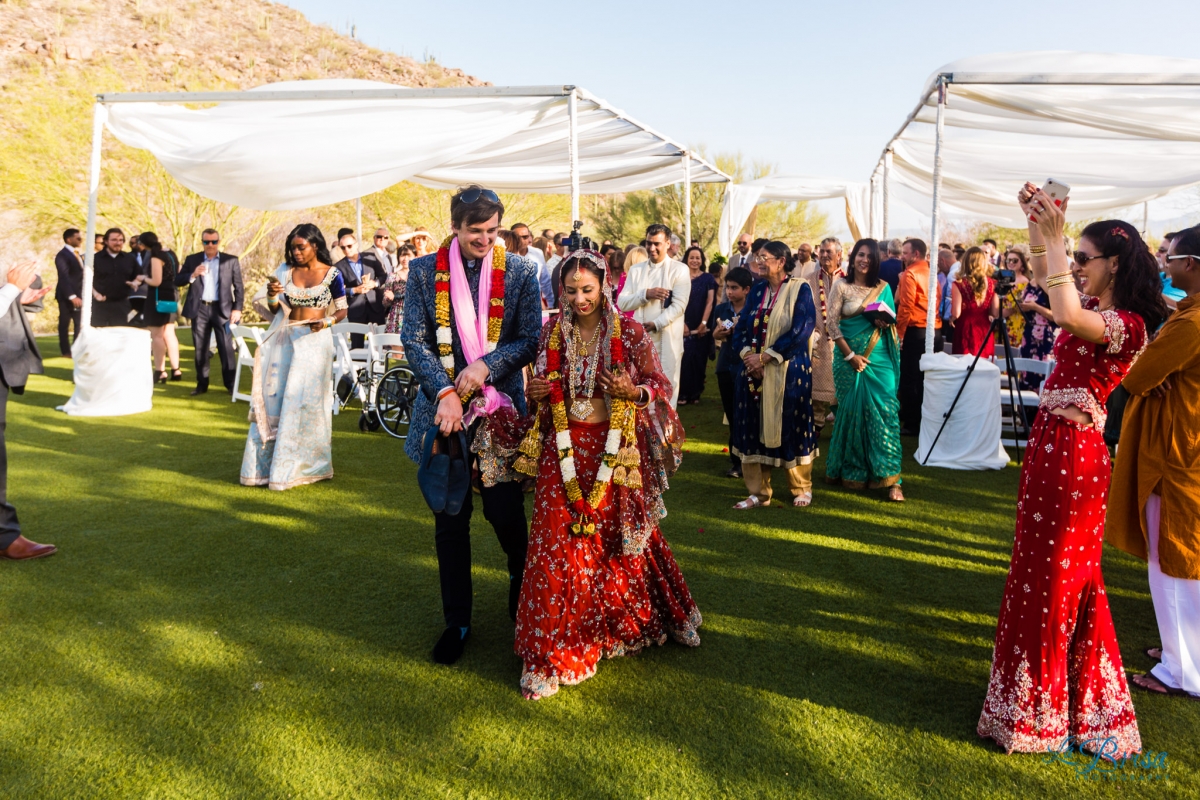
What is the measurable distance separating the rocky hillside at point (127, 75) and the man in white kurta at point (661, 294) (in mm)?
17415

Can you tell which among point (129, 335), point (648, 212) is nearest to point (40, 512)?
point (129, 335)

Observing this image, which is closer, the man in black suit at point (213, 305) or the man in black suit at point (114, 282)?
the man in black suit at point (213, 305)

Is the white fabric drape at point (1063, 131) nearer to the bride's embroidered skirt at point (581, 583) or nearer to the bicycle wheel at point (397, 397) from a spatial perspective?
the bride's embroidered skirt at point (581, 583)

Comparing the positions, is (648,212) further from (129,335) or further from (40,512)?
(40,512)

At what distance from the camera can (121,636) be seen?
3805 millimetres

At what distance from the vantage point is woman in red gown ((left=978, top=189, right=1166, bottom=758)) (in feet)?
9.11

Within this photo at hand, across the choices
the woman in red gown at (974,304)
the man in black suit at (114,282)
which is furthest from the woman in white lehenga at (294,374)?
the woman in red gown at (974,304)

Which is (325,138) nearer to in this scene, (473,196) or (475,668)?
(473,196)

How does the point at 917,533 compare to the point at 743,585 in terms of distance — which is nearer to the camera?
the point at 743,585

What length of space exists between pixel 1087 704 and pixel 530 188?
425 inches

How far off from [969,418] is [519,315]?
16.4ft

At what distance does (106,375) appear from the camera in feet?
30.0

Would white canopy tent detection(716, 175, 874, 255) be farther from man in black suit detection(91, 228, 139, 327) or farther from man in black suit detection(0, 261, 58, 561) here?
man in black suit detection(0, 261, 58, 561)

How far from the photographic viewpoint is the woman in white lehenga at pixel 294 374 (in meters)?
6.36
